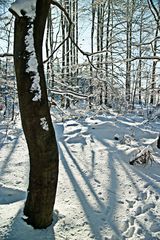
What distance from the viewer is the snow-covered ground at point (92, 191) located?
2879 mm

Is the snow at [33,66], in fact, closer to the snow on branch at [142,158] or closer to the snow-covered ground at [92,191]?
the snow-covered ground at [92,191]

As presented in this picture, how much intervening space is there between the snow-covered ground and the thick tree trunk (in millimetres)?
458

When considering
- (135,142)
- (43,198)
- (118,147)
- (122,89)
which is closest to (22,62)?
Answer: (43,198)

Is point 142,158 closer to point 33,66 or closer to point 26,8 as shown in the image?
point 33,66

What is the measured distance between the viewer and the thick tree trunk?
245cm

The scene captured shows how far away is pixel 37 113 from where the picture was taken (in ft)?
8.16

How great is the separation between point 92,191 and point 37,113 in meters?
1.83

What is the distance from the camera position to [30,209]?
9.14 feet

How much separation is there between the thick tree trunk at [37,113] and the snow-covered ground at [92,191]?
458 millimetres

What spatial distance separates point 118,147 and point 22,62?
12.7 feet

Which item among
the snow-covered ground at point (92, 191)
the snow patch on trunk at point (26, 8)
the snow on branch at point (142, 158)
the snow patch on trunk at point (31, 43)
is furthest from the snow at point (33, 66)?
the snow on branch at point (142, 158)

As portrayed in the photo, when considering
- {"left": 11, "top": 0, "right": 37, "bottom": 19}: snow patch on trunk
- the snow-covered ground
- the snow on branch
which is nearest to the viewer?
{"left": 11, "top": 0, "right": 37, "bottom": 19}: snow patch on trunk

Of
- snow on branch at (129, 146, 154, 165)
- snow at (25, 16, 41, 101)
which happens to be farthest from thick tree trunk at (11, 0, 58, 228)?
snow on branch at (129, 146, 154, 165)

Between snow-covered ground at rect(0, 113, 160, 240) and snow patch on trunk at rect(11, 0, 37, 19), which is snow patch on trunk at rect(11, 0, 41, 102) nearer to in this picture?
snow patch on trunk at rect(11, 0, 37, 19)
